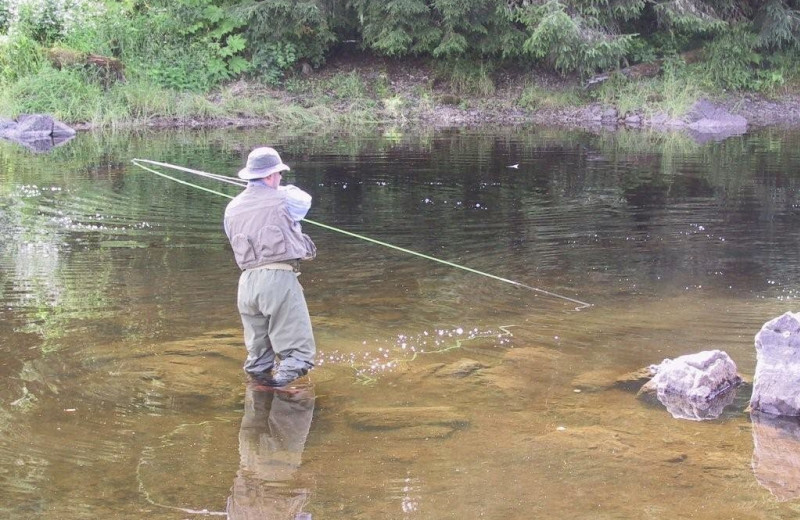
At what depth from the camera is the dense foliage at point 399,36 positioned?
2417 cm

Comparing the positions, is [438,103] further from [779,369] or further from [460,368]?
[779,369]

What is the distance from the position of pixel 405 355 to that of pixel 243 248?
1.45 m

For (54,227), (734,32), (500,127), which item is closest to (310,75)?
(500,127)

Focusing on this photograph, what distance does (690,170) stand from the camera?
16.0 metres

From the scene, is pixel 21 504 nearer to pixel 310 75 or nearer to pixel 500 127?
pixel 500 127

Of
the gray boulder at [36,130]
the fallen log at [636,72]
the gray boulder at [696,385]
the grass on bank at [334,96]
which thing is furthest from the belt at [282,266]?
the fallen log at [636,72]

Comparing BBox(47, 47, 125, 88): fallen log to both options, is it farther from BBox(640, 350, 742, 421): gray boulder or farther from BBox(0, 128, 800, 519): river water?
BBox(640, 350, 742, 421): gray boulder

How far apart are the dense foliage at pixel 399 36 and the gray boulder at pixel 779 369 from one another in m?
19.0

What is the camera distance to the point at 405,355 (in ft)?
21.5

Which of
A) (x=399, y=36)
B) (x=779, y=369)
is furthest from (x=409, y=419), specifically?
(x=399, y=36)

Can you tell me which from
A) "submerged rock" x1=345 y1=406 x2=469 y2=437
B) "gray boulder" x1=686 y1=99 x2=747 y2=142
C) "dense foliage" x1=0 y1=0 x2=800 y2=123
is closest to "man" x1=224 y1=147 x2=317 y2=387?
"submerged rock" x1=345 y1=406 x2=469 y2=437

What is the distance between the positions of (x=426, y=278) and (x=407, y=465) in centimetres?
423

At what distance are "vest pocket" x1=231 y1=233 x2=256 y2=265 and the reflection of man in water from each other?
0.81 metres

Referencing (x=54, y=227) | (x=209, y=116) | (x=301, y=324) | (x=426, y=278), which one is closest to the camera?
(x=301, y=324)
